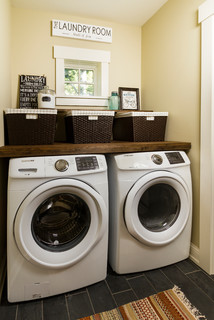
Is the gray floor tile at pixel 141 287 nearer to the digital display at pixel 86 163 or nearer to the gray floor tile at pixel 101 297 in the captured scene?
the gray floor tile at pixel 101 297

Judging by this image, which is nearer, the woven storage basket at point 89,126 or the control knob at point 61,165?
the control knob at point 61,165

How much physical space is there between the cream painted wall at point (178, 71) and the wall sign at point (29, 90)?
3.81 feet

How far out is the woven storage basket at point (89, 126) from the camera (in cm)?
167

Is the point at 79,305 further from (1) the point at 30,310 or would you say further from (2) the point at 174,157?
(2) the point at 174,157

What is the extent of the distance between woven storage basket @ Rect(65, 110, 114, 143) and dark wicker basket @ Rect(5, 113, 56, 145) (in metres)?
0.17

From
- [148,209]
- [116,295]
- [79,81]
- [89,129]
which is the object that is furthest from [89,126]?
[116,295]

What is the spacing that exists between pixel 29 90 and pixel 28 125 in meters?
0.72

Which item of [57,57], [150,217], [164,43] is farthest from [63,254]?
[164,43]

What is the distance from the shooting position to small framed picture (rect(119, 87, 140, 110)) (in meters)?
2.38

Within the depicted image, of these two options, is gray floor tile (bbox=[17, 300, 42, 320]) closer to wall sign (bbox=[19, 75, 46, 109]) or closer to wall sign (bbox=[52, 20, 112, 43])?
wall sign (bbox=[19, 75, 46, 109])

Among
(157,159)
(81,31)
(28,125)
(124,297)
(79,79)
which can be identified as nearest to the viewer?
(124,297)

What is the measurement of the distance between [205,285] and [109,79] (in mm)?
2052

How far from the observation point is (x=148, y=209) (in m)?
1.73

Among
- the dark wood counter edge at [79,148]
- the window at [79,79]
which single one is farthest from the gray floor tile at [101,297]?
the window at [79,79]
